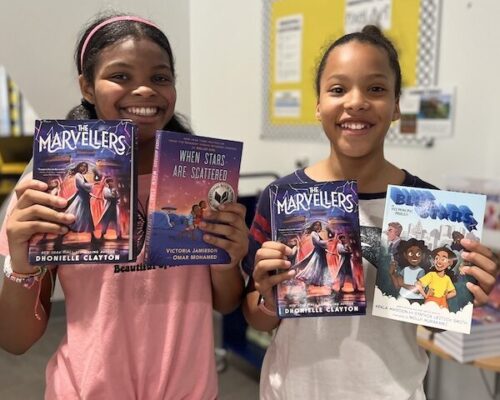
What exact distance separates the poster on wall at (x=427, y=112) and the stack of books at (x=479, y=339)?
2.28 feet

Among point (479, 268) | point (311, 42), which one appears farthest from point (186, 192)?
point (311, 42)

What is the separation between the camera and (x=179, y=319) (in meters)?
1.05

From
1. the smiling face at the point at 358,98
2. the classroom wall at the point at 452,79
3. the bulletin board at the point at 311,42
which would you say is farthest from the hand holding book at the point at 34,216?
the bulletin board at the point at 311,42

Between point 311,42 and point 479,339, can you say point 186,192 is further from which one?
point 311,42

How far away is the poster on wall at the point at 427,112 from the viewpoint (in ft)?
7.20

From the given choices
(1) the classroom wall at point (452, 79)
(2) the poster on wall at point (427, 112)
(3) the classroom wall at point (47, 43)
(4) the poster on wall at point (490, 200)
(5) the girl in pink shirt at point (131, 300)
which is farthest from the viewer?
(2) the poster on wall at point (427, 112)

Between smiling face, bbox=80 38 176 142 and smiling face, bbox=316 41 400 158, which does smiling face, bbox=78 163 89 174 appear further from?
smiling face, bbox=316 41 400 158

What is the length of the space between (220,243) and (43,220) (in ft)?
1.04

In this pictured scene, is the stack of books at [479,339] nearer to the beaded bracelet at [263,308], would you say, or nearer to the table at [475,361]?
the table at [475,361]

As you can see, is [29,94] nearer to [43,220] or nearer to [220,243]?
[43,220]

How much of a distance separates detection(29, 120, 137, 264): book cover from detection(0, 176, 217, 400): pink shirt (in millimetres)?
115

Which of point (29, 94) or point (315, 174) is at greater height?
point (29, 94)

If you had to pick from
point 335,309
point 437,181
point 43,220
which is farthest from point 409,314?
point 437,181

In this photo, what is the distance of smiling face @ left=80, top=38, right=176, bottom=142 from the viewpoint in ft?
3.33
